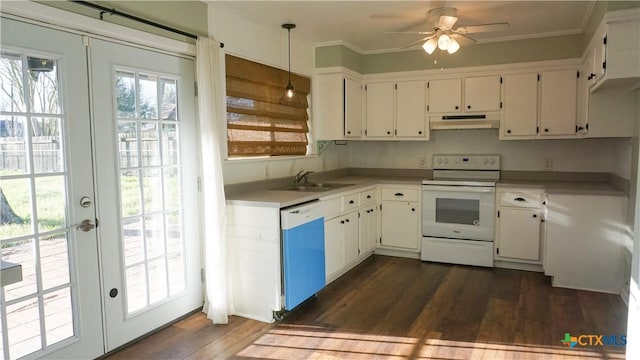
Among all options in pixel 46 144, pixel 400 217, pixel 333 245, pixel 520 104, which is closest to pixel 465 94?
pixel 520 104

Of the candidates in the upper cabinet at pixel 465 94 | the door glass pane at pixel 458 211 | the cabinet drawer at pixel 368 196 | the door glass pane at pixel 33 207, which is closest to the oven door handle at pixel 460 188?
the door glass pane at pixel 458 211

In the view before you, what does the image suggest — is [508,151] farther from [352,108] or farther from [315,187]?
[315,187]

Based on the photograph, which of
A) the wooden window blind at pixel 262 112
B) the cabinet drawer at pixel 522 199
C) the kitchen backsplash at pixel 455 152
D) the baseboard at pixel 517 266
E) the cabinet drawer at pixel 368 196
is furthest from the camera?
the cabinet drawer at pixel 368 196

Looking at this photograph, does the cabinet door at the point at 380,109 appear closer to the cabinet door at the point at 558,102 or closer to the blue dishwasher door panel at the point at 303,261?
the cabinet door at the point at 558,102

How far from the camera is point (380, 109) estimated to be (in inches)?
206

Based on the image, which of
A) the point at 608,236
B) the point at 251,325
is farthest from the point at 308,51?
the point at 608,236

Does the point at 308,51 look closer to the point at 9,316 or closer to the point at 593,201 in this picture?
the point at 593,201

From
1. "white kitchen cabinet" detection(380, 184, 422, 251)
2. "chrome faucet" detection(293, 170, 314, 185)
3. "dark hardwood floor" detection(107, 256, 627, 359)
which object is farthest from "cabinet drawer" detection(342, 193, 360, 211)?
"dark hardwood floor" detection(107, 256, 627, 359)

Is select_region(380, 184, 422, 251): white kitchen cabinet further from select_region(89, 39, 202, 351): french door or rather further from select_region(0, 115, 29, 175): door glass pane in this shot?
select_region(0, 115, 29, 175): door glass pane

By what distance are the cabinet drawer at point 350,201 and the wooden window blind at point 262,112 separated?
2.55ft

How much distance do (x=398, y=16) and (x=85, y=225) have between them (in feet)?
9.86

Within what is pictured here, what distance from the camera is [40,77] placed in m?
2.32

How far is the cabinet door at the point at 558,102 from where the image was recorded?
4.41 meters

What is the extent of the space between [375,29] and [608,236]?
2.85 m
